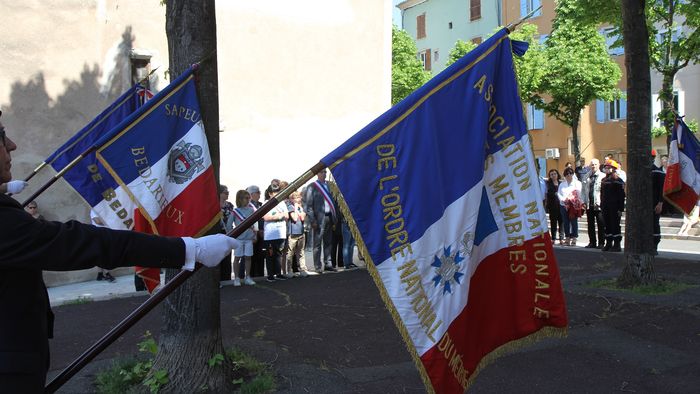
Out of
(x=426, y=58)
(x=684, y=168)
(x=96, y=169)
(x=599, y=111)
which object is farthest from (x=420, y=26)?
(x=96, y=169)

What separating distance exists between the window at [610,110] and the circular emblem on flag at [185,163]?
34052 mm

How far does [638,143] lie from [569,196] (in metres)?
6.43

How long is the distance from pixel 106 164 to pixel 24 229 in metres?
2.82

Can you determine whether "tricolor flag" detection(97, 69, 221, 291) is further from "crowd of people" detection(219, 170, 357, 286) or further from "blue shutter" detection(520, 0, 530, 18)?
"blue shutter" detection(520, 0, 530, 18)

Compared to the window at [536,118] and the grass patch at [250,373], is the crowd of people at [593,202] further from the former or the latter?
the window at [536,118]

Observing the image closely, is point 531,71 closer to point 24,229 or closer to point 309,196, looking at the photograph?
point 309,196

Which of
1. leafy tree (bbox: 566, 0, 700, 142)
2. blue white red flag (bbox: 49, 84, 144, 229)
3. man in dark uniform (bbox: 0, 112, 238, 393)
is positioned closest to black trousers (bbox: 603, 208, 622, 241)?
leafy tree (bbox: 566, 0, 700, 142)

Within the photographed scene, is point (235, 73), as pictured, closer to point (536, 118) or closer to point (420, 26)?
point (536, 118)

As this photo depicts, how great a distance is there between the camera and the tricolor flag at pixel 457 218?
3.61 meters

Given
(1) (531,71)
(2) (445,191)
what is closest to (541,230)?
(2) (445,191)

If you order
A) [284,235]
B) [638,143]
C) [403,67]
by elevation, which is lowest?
[284,235]

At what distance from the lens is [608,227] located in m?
14.4

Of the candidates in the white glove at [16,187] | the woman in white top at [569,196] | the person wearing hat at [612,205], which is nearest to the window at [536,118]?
the woman in white top at [569,196]

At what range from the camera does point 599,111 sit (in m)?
36.8
